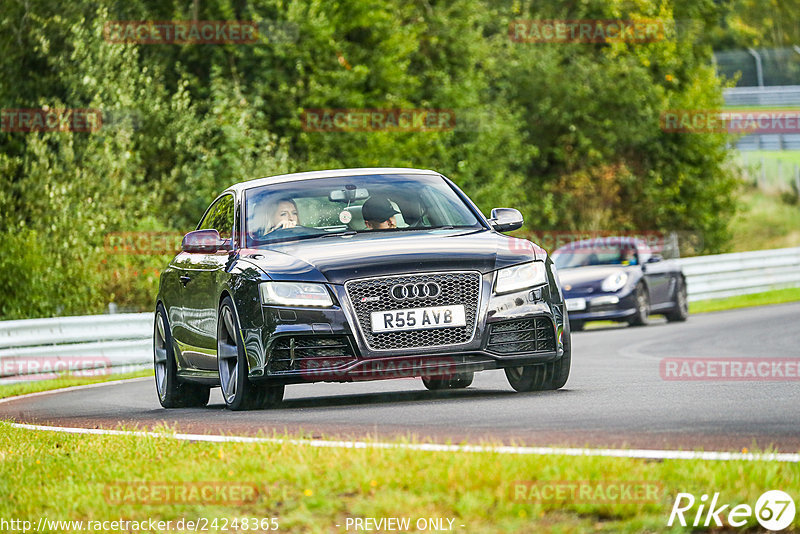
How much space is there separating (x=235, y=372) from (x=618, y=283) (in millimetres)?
13841

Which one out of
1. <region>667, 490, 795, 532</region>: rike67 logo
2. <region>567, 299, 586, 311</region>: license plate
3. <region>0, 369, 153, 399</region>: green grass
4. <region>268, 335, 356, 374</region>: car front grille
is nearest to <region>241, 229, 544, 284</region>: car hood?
<region>268, 335, 356, 374</region>: car front grille

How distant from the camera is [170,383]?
11.7 meters

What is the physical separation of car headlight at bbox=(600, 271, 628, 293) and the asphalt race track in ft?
24.8

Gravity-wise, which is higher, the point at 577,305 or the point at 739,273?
the point at 577,305

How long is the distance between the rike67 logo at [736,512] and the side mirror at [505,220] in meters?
5.44

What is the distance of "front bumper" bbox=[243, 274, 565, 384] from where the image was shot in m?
9.19

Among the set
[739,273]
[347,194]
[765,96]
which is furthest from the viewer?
[765,96]

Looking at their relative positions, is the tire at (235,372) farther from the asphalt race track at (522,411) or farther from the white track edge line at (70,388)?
the white track edge line at (70,388)

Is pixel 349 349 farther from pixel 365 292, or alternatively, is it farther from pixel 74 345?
pixel 74 345

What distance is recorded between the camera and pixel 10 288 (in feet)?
77.3

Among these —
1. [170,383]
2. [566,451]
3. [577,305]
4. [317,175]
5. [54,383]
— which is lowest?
[577,305]

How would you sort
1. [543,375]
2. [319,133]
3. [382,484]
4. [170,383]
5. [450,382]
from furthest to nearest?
[319,133] → [450,382] → [170,383] → [543,375] → [382,484]

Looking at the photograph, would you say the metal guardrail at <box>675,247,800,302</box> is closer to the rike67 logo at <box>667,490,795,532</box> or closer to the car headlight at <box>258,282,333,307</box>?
the car headlight at <box>258,282,333,307</box>

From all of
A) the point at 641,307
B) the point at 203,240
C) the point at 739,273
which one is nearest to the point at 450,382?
the point at 203,240
